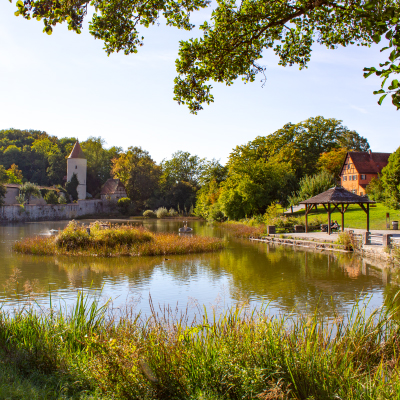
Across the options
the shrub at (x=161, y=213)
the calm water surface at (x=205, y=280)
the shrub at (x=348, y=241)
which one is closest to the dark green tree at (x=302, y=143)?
the shrub at (x=161, y=213)

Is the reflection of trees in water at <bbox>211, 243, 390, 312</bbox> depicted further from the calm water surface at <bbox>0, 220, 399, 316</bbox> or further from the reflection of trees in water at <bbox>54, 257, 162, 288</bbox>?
the reflection of trees in water at <bbox>54, 257, 162, 288</bbox>

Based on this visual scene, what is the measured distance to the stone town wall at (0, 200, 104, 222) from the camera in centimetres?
5256

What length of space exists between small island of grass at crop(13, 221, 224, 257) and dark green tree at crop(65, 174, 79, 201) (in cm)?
4935

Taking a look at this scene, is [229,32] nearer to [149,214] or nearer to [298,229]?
[298,229]

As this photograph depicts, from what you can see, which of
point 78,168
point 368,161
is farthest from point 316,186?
point 78,168

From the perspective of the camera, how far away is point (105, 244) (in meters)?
20.3

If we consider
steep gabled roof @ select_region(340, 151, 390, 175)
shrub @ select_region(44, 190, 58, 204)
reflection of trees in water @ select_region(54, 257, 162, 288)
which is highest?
steep gabled roof @ select_region(340, 151, 390, 175)

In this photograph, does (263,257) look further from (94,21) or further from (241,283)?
(94,21)

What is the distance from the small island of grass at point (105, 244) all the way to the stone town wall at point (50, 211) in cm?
3410

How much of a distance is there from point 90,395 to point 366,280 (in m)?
11.9

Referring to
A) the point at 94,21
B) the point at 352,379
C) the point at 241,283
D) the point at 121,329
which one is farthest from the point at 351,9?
the point at 241,283

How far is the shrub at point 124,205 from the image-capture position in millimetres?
67875

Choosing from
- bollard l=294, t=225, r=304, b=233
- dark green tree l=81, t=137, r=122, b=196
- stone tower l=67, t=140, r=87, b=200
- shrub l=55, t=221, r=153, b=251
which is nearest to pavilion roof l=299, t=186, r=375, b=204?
bollard l=294, t=225, r=304, b=233

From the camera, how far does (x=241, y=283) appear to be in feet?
44.5
